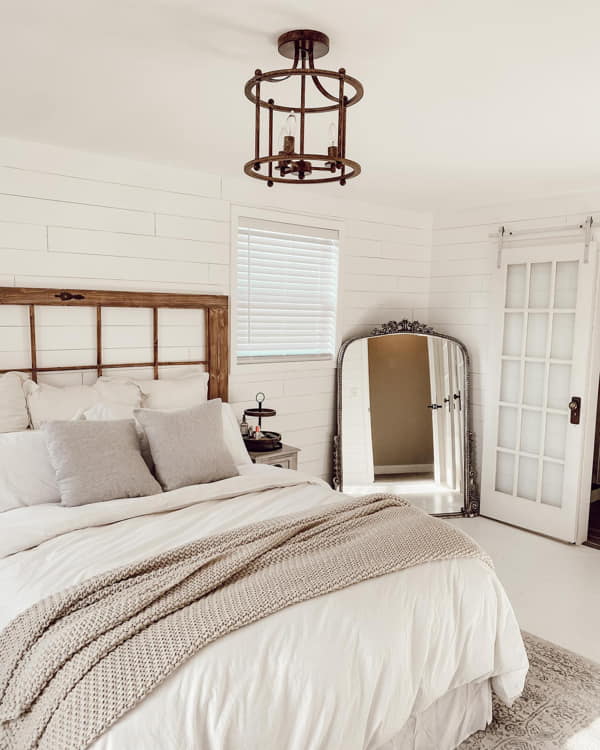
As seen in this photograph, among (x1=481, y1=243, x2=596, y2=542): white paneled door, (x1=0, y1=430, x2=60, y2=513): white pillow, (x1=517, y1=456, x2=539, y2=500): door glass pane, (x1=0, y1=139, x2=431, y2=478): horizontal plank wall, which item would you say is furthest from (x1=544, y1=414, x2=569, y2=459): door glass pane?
(x1=0, y1=430, x2=60, y2=513): white pillow

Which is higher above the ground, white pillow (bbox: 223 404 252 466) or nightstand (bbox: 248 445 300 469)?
white pillow (bbox: 223 404 252 466)

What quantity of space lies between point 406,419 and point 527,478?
39.7 inches

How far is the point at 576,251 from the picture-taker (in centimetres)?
413

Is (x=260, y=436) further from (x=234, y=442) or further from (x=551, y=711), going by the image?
(x=551, y=711)

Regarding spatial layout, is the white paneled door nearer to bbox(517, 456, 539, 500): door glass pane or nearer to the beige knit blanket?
bbox(517, 456, 539, 500): door glass pane

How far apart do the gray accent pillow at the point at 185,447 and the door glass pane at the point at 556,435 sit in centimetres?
249

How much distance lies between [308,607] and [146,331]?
7.71 ft

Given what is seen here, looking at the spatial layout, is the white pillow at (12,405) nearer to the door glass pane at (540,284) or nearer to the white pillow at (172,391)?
the white pillow at (172,391)

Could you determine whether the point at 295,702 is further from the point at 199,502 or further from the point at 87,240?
the point at 87,240

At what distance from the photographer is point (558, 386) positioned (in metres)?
4.31

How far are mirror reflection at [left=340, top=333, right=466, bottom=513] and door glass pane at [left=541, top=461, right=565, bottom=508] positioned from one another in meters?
0.64

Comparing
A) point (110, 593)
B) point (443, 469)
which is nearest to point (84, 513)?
point (110, 593)

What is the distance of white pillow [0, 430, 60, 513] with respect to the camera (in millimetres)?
2623

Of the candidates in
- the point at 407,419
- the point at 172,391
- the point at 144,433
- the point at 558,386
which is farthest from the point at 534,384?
the point at 144,433
